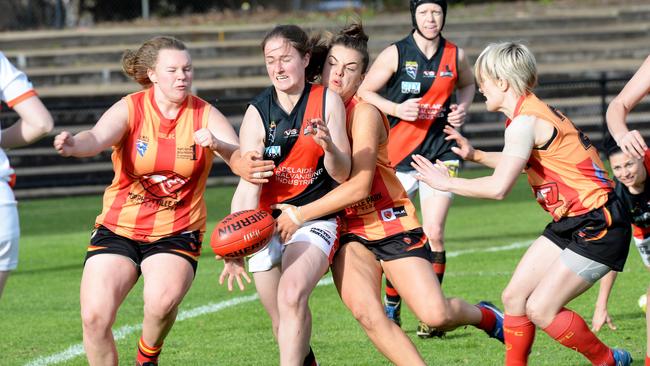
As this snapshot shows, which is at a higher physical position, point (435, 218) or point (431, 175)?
point (431, 175)

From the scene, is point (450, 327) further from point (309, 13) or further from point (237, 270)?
point (309, 13)

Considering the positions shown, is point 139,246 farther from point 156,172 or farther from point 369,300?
point 369,300

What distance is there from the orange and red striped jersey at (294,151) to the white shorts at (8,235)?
4.23ft

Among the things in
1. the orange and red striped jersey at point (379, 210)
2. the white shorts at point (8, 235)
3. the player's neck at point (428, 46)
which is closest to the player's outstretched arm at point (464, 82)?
the player's neck at point (428, 46)

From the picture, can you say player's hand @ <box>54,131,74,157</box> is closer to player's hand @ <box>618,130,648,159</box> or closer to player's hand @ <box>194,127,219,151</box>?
player's hand @ <box>194,127,219,151</box>

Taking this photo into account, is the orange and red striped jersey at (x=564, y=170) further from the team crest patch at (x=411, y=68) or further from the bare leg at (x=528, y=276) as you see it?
the team crest patch at (x=411, y=68)

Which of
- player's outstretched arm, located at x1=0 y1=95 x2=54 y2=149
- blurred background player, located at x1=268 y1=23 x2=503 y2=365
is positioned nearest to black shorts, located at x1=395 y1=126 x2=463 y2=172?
blurred background player, located at x1=268 y1=23 x2=503 y2=365

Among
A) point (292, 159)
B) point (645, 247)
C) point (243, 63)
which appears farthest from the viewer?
point (243, 63)

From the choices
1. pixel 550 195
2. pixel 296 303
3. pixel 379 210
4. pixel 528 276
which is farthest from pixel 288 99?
pixel 528 276

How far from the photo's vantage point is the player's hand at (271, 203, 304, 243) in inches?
223

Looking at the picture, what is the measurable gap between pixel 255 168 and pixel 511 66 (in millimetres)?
1392

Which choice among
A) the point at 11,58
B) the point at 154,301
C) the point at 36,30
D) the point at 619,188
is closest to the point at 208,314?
the point at 154,301

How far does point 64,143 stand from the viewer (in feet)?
18.2

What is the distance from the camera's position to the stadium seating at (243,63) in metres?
18.0
